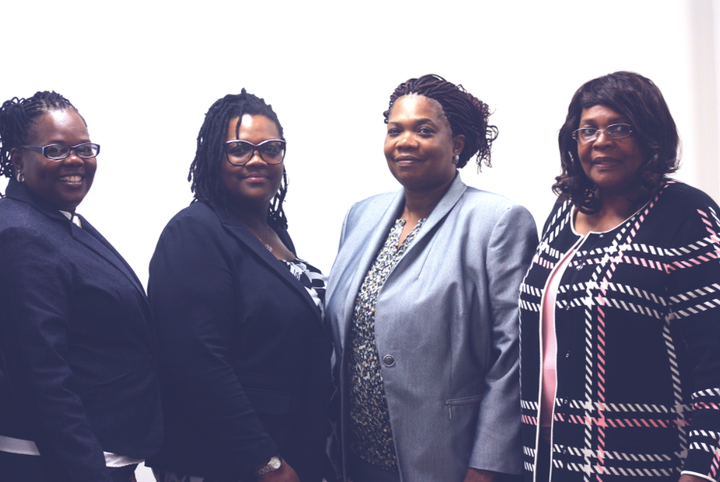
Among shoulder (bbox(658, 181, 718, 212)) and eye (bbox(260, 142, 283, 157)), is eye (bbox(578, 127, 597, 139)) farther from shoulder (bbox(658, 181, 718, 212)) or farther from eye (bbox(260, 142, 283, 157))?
eye (bbox(260, 142, 283, 157))

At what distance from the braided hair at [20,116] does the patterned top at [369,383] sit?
3.02 feet

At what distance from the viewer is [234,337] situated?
1641mm

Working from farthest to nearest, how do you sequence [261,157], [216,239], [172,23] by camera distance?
[172,23]
[261,157]
[216,239]

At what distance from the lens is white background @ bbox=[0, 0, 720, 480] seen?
244cm

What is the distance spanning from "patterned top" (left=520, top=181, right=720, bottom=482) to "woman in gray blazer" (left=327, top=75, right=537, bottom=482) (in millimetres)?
227

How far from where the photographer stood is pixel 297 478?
164 centimetres

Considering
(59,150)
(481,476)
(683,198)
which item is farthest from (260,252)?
(683,198)

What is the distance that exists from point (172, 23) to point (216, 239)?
1281mm

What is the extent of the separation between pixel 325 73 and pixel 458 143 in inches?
37.3

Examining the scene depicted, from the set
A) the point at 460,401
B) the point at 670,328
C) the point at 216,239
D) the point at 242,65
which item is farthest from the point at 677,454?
the point at 242,65

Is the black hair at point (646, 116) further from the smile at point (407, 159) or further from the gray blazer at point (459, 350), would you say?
the smile at point (407, 159)

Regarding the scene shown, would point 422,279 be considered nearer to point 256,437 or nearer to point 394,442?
point 394,442

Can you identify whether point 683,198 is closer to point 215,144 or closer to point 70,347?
point 215,144

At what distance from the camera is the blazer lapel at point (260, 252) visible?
1.70 m
